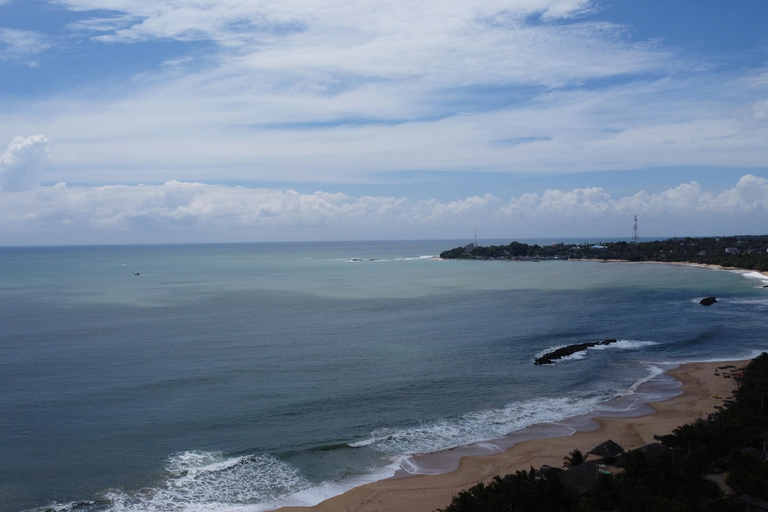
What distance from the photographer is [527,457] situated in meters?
27.3

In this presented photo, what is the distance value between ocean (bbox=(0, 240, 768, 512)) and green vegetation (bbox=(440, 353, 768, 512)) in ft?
23.6

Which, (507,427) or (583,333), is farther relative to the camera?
(583,333)

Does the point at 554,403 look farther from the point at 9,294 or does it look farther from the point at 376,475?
the point at 9,294

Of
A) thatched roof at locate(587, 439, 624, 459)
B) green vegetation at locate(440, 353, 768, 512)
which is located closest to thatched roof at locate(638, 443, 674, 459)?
green vegetation at locate(440, 353, 768, 512)

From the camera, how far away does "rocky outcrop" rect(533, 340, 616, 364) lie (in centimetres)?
4428

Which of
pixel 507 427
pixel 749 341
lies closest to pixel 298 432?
pixel 507 427

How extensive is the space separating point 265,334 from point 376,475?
1235 inches

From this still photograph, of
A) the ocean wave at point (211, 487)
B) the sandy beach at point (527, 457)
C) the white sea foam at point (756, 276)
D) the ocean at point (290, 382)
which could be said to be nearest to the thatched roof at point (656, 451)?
the sandy beach at point (527, 457)

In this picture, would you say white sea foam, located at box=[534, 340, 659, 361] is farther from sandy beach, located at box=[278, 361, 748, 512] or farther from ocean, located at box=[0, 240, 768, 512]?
sandy beach, located at box=[278, 361, 748, 512]

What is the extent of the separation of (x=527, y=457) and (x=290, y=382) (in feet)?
57.3

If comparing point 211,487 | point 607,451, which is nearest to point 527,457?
point 607,451

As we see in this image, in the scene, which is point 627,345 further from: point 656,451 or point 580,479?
point 580,479

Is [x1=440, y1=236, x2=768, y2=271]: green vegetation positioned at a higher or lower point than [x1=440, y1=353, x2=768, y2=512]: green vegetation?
higher

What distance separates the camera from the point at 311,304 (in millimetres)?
77000
